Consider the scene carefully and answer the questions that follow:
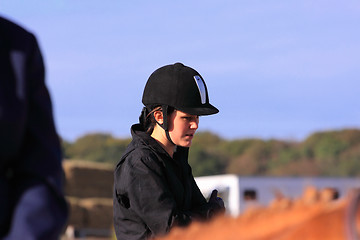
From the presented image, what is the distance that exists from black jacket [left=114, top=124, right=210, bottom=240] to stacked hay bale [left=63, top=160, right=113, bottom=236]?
18.1 meters

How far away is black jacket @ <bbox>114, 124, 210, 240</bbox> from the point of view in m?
3.88

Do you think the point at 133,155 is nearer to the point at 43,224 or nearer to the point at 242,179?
the point at 43,224

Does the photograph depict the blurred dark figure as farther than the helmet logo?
No

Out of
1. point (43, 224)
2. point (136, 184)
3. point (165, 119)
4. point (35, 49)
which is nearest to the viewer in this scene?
point (43, 224)

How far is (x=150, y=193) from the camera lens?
391 cm

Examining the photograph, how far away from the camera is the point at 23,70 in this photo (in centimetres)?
210

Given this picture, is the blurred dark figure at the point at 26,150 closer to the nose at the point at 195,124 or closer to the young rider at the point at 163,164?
the young rider at the point at 163,164

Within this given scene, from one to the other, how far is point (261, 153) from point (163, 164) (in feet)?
246

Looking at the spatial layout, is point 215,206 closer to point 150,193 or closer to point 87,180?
point 150,193

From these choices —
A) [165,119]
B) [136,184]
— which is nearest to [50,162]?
[136,184]

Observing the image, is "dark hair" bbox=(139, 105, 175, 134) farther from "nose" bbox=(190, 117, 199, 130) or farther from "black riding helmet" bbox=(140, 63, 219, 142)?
"nose" bbox=(190, 117, 199, 130)

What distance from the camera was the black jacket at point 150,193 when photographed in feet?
12.7

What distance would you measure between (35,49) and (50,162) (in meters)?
0.37

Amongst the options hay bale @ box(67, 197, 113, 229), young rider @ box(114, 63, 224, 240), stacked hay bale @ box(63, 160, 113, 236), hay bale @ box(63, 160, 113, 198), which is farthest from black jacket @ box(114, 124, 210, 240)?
hay bale @ box(63, 160, 113, 198)
